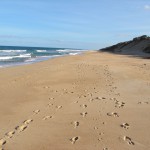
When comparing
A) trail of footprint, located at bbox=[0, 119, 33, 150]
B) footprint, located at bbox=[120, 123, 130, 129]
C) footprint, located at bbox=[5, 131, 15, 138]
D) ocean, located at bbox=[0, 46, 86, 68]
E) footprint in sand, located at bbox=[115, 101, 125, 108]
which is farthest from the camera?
ocean, located at bbox=[0, 46, 86, 68]

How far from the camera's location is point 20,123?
21.1 feet

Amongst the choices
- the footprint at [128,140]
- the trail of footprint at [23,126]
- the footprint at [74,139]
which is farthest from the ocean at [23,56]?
the footprint at [128,140]

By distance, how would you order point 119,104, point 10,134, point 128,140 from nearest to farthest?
point 128,140, point 10,134, point 119,104

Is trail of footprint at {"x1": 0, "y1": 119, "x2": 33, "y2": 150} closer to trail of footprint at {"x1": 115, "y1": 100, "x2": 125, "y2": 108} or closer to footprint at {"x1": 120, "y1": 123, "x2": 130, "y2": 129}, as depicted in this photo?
footprint at {"x1": 120, "y1": 123, "x2": 130, "y2": 129}

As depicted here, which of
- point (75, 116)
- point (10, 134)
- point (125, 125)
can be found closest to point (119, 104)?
point (75, 116)

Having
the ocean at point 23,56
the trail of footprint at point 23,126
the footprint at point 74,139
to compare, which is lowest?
the ocean at point 23,56

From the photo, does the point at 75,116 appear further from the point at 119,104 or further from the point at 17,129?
the point at 119,104

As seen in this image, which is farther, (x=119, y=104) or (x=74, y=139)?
(x=119, y=104)

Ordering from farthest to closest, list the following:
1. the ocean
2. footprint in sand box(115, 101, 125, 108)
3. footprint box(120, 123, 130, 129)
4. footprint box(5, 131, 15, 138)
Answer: the ocean < footprint in sand box(115, 101, 125, 108) < footprint box(120, 123, 130, 129) < footprint box(5, 131, 15, 138)

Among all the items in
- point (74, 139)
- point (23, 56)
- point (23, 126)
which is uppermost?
point (74, 139)

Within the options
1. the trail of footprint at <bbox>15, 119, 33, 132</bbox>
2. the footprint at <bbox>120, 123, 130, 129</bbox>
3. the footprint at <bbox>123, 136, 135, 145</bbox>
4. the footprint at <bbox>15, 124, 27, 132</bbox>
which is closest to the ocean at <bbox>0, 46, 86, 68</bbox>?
the trail of footprint at <bbox>15, 119, 33, 132</bbox>

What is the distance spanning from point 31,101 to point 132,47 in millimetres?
45709

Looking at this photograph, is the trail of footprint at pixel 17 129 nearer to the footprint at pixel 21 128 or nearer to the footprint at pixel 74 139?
the footprint at pixel 21 128

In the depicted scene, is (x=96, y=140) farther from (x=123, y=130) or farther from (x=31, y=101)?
(x=31, y=101)
